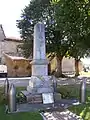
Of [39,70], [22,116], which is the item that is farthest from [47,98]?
[22,116]

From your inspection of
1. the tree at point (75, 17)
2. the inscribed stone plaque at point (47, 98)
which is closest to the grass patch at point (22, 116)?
the inscribed stone plaque at point (47, 98)

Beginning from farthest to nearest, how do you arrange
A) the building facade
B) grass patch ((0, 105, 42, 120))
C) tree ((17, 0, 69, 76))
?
1. the building facade
2. tree ((17, 0, 69, 76))
3. grass patch ((0, 105, 42, 120))

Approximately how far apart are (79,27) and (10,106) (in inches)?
533

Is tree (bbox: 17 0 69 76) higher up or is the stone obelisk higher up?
tree (bbox: 17 0 69 76)

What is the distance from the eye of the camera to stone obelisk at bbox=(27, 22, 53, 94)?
551 inches

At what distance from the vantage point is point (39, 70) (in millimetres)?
14422

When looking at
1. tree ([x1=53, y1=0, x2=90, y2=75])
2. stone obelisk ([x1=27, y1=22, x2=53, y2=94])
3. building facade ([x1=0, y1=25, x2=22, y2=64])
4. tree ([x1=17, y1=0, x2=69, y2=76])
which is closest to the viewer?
stone obelisk ([x1=27, y1=22, x2=53, y2=94])

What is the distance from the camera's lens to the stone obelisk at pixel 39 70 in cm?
1401

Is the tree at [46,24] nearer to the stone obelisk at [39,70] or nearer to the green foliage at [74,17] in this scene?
the green foliage at [74,17]

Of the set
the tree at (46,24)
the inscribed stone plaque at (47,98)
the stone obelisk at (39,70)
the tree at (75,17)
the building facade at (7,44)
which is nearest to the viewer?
the inscribed stone plaque at (47,98)

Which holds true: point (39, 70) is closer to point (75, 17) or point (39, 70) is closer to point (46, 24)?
point (75, 17)

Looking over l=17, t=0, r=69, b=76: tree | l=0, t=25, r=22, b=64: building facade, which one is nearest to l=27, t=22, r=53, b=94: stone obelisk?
l=17, t=0, r=69, b=76: tree

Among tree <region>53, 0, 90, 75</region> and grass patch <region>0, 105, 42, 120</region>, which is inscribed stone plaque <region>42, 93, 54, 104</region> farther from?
tree <region>53, 0, 90, 75</region>

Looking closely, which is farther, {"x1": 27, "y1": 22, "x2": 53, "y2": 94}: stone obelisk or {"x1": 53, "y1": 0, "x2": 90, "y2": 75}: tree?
{"x1": 53, "y1": 0, "x2": 90, "y2": 75}: tree
